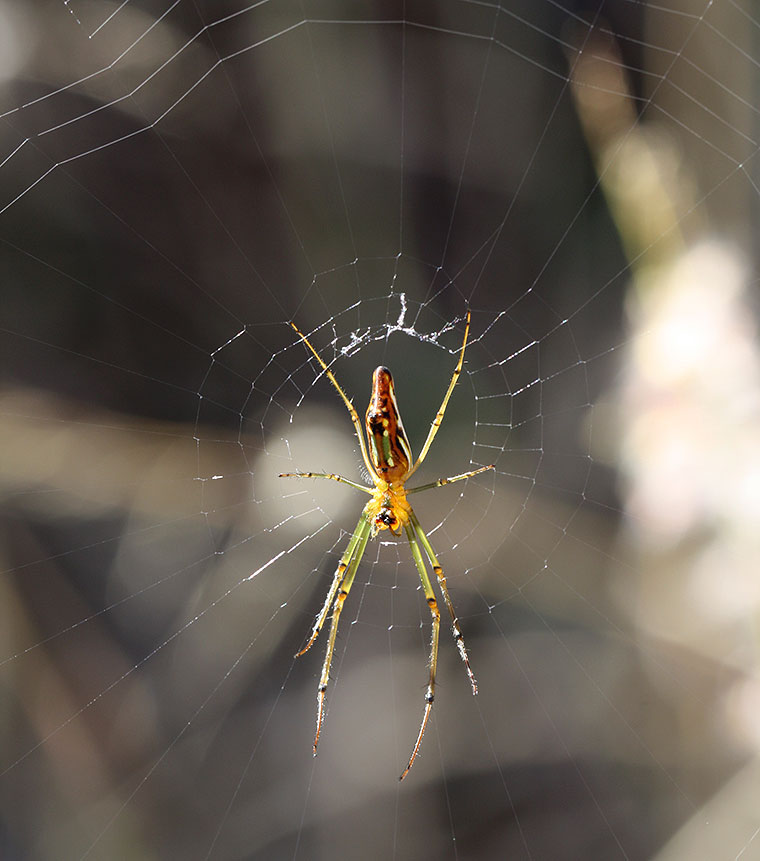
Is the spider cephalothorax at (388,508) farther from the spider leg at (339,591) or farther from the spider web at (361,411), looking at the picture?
the spider web at (361,411)

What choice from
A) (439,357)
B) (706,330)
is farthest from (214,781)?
(706,330)

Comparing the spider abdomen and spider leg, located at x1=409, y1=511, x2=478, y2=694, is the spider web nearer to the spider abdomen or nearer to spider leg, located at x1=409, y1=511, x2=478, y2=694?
spider leg, located at x1=409, y1=511, x2=478, y2=694

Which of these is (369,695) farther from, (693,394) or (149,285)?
(149,285)

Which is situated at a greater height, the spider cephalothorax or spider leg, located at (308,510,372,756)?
the spider cephalothorax

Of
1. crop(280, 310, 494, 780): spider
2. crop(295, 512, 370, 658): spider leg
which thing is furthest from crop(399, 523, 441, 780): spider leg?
crop(295, 512, 370, 658): spider leg

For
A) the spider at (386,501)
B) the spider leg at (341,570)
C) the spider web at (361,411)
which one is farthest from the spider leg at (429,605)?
the spider web at (361,411)

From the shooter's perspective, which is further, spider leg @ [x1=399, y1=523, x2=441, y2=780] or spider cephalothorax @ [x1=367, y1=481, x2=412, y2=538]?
spider cephalothorax @ [x1=367, y1=481, x2=412, y2=538]
